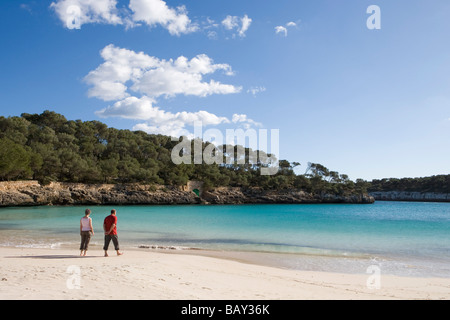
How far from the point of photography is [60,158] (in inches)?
2221

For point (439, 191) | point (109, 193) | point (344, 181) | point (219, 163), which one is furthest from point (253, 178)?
point (439, 191)

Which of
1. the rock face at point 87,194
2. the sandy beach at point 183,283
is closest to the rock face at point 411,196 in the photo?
the rock face at point 87,194

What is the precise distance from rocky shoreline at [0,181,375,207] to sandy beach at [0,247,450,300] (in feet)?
148

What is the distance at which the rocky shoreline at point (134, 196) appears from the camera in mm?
47469

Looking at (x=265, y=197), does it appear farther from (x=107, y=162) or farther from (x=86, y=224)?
(x=86, y=224)

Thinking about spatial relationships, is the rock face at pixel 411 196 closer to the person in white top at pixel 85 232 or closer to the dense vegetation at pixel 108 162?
the dense vegetation at pixel 108 162

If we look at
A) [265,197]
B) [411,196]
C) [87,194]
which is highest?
[87,194]

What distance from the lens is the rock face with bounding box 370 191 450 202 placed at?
13225cm

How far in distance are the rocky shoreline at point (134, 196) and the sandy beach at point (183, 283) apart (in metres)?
45.2

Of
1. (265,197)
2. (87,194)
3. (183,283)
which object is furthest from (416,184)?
(183,283)

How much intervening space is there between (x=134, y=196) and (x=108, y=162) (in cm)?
844

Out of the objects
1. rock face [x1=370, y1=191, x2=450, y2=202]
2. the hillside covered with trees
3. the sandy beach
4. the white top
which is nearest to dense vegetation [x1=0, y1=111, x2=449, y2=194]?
the hillside covered with trees

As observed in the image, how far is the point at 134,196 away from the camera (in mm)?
64562

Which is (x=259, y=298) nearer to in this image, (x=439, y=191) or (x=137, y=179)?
(x=137, y=179)
